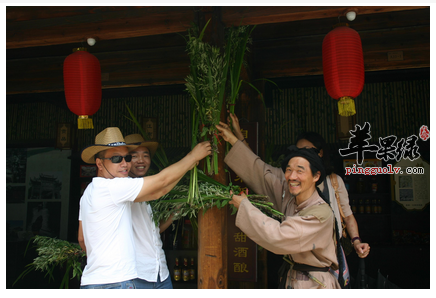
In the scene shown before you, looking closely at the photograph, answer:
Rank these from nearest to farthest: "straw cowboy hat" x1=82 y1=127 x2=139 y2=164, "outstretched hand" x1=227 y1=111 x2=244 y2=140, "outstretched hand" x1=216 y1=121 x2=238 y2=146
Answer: "straw cowboy hat" x1=82 y1=127 x2=139 y2=164
"outstretched hand" x1=216 y1=121 x2=238 y2=146
"outstretched hand" x1=227 y1=111 x2=244 y2=140

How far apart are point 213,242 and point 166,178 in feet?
2.18

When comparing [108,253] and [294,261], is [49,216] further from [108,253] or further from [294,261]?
[294,261]

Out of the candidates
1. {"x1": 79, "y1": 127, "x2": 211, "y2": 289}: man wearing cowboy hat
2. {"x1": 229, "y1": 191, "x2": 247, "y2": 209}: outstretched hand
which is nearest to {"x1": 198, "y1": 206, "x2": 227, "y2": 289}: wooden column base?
{"x1": 229, "y1": 191, "x2": 247, "y2": 209}: outstretched hand

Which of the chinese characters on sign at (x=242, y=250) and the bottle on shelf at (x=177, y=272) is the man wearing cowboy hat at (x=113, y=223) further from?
the bottle on shelf at (x=177, y=272)

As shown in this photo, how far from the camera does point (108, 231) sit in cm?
214

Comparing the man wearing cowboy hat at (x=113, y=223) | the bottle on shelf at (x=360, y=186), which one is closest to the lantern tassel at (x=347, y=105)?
the man wearing cowboy hat at (x=113, y=223)

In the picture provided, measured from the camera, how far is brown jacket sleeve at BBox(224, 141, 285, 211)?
99.3 inches

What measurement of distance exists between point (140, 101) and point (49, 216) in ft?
9.51

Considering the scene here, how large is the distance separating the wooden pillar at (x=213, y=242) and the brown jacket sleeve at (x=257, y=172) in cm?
13

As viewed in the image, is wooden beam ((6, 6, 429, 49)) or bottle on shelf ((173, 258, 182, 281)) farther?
bottle on shelf ((173, 258, 182, 281))

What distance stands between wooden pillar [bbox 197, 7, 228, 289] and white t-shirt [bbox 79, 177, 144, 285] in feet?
1.79

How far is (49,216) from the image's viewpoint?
6.43m

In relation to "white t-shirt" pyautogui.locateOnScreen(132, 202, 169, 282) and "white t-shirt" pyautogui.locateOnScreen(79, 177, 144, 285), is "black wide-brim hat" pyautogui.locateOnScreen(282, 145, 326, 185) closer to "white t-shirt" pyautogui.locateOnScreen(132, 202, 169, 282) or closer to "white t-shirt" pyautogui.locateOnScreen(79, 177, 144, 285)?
"white t-shirt" pyautogui.locateOnScreen(79, 177, 144, 285)

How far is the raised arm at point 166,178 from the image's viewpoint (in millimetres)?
2166
